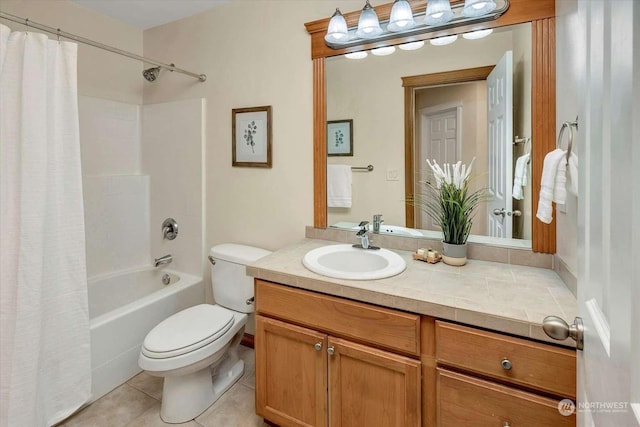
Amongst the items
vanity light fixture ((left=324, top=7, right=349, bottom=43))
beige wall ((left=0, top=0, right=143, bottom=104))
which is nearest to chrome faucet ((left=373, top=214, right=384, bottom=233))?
vanity light fixture ((left=324, top=7, right=349, bottom=43))

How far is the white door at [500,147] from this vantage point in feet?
4.75

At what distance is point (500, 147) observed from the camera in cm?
147

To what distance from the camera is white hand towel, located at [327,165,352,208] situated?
1856 mm

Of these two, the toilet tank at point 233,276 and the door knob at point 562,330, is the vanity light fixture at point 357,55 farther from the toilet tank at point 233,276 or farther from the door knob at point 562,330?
the door knob at point 562,330

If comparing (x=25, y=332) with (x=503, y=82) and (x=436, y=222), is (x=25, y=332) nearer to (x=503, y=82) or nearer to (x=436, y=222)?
(x=436, y=222)

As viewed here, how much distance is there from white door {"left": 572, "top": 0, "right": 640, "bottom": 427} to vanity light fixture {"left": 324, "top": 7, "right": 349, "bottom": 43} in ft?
3.95

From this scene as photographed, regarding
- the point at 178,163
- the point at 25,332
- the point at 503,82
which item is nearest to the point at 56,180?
the point at 25,332

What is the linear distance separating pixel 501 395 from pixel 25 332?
6.08 feet

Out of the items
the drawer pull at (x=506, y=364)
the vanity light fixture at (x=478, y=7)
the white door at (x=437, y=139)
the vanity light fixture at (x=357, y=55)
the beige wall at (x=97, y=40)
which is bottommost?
the drawer pull at (x=506, y=364)

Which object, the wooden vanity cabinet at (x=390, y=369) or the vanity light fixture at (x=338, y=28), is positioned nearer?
the wooden vanity cabinet at (x=390, y=369)

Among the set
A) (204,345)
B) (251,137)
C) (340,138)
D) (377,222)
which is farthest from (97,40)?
(377,222)

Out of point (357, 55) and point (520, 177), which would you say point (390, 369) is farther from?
point (357, 55)

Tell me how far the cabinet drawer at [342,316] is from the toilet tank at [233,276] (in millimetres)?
515

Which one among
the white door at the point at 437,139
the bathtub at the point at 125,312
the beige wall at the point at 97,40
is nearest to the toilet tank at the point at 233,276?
the bathtub at the point at 125,312
